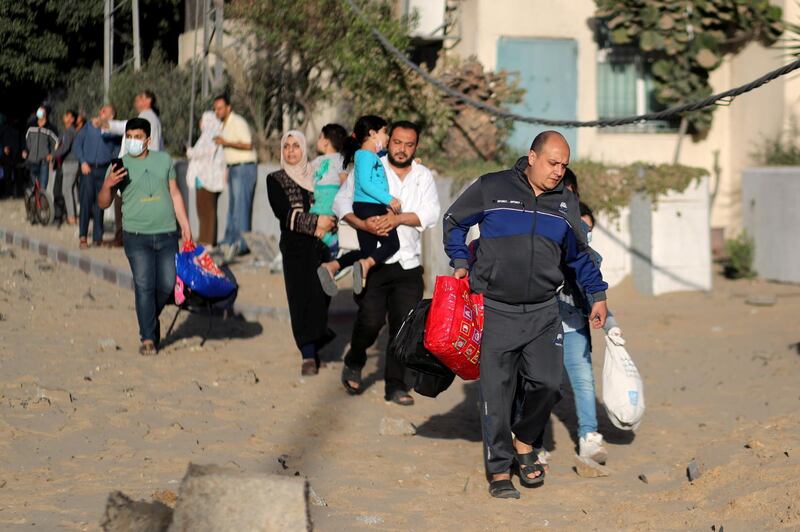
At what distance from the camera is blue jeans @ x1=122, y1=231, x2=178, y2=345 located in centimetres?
1003

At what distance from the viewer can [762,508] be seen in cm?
643

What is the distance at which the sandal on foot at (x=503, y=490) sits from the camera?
6883mm

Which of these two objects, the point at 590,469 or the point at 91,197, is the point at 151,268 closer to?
the point at 590,469

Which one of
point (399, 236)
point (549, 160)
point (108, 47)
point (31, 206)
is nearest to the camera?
point (549, 160)

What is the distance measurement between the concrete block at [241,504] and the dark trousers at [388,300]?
12.9 ft

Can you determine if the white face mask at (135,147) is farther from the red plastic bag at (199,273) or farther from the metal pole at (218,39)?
the metal pole at (218,39)

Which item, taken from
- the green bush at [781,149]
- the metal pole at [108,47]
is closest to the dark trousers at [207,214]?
the green bush at [781,149]

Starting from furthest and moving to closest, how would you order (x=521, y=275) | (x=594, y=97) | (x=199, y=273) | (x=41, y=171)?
(x=41, y=171) → (x=594, y=97) → (x=199, y=273) → (x=521, y=275)

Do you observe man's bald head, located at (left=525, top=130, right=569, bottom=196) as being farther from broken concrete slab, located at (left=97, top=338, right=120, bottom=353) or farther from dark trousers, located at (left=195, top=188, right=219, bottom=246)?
dark trousers, located at (left=195, top=188, right=219, bottom=246)

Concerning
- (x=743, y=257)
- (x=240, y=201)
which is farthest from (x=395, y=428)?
(x=240, y=201)

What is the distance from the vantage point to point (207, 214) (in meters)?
16.8

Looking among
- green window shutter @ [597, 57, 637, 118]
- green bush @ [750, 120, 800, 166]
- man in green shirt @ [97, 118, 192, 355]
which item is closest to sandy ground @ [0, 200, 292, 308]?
man in green shirt @ [97, 118, 192, 355]

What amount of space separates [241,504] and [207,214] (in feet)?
39.3

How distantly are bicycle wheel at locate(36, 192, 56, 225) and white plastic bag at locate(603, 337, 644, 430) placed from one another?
45.9 ft
